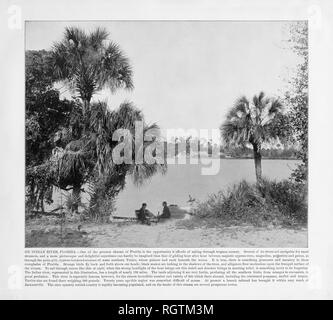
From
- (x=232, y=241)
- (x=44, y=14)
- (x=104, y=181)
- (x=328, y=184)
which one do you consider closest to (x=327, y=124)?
(x=328, y=184)

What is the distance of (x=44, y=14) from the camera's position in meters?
3.64

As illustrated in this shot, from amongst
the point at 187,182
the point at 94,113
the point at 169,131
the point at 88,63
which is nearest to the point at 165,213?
the point at 187,182

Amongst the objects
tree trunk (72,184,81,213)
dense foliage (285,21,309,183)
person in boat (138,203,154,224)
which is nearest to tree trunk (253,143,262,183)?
dense foliage (285,21,309,183)

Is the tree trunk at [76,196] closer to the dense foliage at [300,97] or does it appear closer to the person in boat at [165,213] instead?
the person in boat at [165,213]

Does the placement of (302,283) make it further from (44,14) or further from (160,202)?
(44,14)

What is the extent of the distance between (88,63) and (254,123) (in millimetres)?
1159

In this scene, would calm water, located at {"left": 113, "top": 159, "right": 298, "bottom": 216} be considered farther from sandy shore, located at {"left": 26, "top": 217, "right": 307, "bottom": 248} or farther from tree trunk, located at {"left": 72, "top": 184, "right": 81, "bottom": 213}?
tree trunk, located at {"left": 72, "top": 184, "right": 81, "bottom": 213}

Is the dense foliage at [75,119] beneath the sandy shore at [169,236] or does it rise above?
above

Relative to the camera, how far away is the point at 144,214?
3.66 meters

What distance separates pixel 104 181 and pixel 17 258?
0.76 meters

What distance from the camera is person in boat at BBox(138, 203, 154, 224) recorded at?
3.66 metres

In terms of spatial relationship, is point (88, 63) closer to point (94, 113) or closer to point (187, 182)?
point (94, 113)

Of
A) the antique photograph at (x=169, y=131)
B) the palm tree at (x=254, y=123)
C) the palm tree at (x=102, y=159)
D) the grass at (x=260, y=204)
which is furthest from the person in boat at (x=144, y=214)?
the palm tree at (x=254, y=123)

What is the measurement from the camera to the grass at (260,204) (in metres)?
3.66
